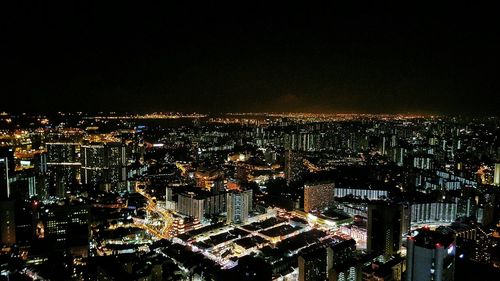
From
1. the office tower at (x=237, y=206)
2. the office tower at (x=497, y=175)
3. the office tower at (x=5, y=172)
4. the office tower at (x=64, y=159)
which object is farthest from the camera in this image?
the office tower at (x=64, y=159)

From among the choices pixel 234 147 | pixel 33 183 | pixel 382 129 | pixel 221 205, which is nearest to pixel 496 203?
pixel 221 205

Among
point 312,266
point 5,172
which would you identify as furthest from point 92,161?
point 312,266

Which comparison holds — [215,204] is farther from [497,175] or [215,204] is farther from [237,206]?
[497,175]

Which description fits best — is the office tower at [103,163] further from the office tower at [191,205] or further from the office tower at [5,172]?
the office tower at [5,172]

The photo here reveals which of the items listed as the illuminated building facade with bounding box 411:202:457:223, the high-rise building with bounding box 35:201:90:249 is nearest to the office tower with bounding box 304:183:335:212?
the illuminated building facade with bounding box 411:202:457:223

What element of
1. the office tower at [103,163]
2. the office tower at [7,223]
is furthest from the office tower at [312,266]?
the office tower at [103,163]

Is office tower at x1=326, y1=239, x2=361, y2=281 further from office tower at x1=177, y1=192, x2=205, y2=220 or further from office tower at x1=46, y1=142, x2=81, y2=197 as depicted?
office tower at x1=46, y1=142, x2=81, y2=197

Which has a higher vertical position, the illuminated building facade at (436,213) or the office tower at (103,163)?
the office tower at (103,163)

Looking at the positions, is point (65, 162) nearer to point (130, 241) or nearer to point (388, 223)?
point (130, 241)
